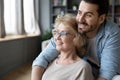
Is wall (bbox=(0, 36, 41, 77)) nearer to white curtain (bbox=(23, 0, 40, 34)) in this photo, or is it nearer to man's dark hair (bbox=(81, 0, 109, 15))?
white curtain (bbox=(23, 0, 40, 34))

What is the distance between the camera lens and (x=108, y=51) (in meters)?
1.52

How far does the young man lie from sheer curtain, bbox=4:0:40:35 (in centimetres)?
300

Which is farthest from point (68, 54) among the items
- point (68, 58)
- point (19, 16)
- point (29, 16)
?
point (29, 16)

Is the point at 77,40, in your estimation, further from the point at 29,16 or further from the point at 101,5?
the point at 29,16

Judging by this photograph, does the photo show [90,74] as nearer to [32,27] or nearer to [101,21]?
[101,21]

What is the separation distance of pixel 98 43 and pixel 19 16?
3.30 meters

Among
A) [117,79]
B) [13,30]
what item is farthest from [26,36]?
[117,79]

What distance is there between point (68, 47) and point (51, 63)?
0.19m

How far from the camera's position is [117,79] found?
1.43m

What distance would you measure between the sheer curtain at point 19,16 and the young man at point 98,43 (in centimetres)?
300

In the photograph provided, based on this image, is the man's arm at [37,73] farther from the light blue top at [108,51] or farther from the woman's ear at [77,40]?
the woman's ear at [77,40]

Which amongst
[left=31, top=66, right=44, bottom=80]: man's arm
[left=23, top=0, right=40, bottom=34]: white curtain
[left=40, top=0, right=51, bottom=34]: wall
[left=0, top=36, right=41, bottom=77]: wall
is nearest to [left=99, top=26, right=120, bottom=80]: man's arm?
[left=31, top=66, right=44, bottom=80]: man's arm

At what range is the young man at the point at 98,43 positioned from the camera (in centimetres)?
149

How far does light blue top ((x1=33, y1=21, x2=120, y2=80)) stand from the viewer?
4.93 feet
